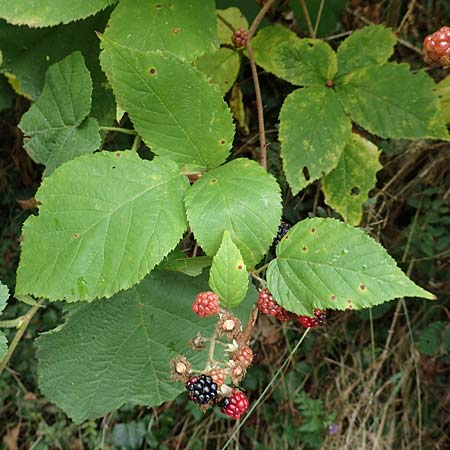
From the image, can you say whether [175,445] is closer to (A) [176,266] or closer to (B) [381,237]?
(B) [381,237]

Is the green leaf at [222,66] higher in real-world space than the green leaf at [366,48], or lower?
lower

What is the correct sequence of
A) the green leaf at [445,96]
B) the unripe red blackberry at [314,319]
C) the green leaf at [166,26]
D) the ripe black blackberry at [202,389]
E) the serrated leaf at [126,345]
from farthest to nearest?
the green leaf at [445,96]
the serrated leaf at [126,345]
the green leaf at [166,26]
the unripe red blackberry at [314,319]
the ripe black blackberry at [202,389]

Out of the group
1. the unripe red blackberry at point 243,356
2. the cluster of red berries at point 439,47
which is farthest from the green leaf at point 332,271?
the cluster of red berries at point 439,47

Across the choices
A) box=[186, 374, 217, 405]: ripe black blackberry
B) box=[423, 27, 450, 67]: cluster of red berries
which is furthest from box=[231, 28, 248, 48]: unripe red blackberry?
box=[186, 374, 217, 405]: ripe black blackberry

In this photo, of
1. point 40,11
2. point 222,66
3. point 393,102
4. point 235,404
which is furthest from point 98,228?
point 393,102

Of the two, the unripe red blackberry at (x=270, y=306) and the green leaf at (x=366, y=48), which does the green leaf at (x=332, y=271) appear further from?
the green leaf at (x=366, y=48)

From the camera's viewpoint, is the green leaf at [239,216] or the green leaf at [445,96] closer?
the green leaf at [239,216]

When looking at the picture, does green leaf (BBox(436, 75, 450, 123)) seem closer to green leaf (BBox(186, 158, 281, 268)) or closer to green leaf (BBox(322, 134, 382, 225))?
green leaf (BBox(322, 134, 382, 225))
